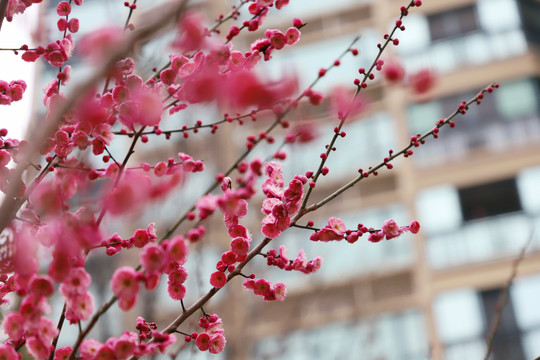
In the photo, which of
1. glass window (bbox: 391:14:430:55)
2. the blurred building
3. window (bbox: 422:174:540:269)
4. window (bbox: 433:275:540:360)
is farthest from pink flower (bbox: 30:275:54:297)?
glass window (bbox: 391:14:430:55)

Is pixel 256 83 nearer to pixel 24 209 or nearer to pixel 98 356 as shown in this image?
pixel 98 356

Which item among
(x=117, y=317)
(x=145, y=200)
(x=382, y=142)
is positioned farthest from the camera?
(x=382, y=142)

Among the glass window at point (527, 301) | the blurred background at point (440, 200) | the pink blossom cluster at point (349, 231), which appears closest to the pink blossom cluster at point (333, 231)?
the pink blossom cluster at point (349, 231)

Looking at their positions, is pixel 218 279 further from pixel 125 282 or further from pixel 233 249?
pixel 125 282

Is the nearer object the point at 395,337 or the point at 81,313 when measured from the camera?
the point at 81,313

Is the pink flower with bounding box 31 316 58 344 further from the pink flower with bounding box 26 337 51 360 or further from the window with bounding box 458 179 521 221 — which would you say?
the window with bounding box 458 179 521 221

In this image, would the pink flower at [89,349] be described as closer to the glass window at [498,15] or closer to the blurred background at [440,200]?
the blurred background at [440,200]

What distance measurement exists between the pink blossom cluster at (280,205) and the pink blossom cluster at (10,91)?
2.98 ft

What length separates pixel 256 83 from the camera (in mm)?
1131

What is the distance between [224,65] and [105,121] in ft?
1.26

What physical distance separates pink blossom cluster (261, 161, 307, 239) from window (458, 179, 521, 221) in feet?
34.7

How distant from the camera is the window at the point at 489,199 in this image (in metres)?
11.6

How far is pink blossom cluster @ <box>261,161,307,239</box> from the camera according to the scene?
180cm

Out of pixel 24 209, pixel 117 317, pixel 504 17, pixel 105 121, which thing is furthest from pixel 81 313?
pixel 504 17
